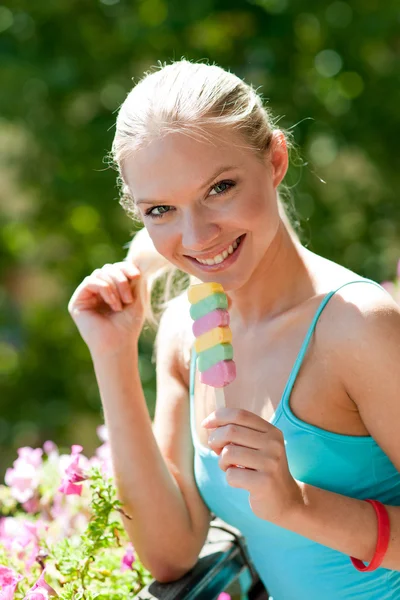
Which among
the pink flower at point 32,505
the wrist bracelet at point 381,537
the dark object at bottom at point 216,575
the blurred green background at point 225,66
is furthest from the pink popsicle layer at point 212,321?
the blurred green background at point 225,66

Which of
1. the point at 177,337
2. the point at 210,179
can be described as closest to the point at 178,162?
the point at 210,179

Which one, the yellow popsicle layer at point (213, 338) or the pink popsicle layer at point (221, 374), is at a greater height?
the yellow popsicle layer at point (213, 338)

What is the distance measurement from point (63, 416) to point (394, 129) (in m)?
3.44

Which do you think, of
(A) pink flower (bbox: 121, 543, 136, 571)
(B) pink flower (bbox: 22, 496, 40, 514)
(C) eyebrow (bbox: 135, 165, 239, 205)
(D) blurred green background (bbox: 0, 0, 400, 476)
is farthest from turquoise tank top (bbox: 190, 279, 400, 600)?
(D) blurred green background (bbox: 0, 0, 400, 476)

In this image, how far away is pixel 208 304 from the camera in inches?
69.6

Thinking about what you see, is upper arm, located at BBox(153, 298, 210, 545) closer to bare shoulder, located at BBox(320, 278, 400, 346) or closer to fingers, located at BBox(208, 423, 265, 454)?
bare shoulder, located at BBox(320, 278, 400, 346)

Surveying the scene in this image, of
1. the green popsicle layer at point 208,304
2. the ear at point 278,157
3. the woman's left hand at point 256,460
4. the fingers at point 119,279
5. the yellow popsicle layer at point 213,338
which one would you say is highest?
the ear at point 278,157

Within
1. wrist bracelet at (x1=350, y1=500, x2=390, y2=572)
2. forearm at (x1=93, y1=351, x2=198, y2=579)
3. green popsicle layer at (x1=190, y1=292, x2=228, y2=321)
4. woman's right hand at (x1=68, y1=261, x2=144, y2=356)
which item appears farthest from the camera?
woman's right hand at (x1=68, y1=261, x2=144, y2=356)

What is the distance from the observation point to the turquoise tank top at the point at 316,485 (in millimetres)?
1805

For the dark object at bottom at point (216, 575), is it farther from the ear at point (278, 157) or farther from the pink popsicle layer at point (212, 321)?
the ear at point (278, 157)

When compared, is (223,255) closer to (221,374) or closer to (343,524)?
(221,374)

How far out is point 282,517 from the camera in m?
1.58

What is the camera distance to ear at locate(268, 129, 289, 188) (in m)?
1.95

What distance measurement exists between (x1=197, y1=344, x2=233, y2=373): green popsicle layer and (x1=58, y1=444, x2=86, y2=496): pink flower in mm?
405
